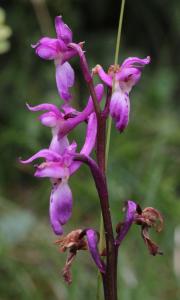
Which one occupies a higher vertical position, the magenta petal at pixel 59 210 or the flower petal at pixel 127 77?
the flower petal at pixel 127 77

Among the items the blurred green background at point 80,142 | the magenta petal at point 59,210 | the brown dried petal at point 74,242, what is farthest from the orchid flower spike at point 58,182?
the blurred green background at point 80,142

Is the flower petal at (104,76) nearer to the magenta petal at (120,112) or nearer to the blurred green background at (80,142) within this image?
the magenta petal at (120,112)

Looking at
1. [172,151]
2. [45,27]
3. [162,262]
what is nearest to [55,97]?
[45,27]

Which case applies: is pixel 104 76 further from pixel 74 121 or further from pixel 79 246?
pixel 79 246

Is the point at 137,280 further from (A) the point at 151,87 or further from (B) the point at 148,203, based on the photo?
(A) the point at 151,87

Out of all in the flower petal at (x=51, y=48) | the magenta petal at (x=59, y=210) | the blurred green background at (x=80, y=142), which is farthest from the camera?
the blurred green background at (x=80, y=142)

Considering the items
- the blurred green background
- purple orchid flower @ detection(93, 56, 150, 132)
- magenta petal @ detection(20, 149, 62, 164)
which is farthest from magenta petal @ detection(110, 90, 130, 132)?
the blurred green background

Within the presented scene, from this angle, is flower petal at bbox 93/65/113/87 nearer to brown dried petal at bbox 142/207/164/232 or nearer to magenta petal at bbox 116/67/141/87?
magenta petal at bbox 116/67/141/87

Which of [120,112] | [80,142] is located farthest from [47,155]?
[80,142]
